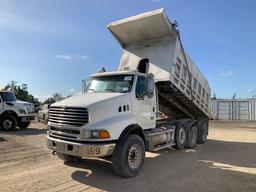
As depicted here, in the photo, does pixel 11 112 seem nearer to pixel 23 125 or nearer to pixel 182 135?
pixel 23 125

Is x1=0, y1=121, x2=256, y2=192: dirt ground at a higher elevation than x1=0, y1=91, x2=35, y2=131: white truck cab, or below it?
below

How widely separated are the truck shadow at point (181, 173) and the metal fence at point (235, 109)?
18.9 metres

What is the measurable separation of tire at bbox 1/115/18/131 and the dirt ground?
704cm

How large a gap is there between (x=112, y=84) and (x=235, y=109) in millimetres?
23480

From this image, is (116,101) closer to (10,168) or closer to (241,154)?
(10,168)

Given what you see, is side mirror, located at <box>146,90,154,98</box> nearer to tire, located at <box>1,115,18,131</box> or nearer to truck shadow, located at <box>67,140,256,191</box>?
truck shadow, located at <box>67,140,256,191</box>

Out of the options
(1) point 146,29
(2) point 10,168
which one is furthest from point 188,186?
(1) point 146,29

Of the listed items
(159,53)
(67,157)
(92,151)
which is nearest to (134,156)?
(92,151)

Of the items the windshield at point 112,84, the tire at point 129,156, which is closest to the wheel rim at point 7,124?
the windshield at point 112,84

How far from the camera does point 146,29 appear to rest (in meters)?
9.41

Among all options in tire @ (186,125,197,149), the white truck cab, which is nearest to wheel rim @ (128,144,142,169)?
tire @ (186,125,197,149)

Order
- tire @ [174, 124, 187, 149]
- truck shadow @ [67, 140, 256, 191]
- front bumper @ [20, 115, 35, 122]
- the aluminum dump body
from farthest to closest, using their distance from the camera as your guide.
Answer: front bumper @ [20, 115, 35, 122] < tire @ [174, 124, 187, 149] < the aluminum dump body < truck shadow @ [67, 140, 256, 191]

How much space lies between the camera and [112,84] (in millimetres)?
7707

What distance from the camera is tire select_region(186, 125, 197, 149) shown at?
11.3 metres
